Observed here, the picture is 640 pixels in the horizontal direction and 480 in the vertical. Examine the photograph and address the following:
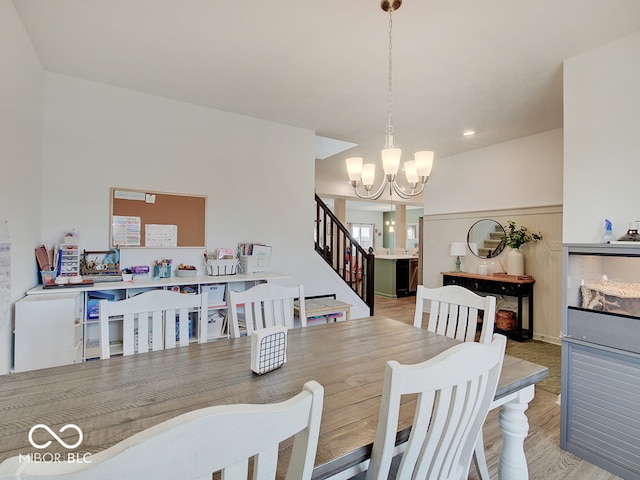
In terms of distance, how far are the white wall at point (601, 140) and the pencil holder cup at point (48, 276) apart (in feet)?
12.8

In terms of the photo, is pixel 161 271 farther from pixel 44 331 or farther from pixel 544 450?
pixel 544 450

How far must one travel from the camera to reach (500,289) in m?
4.36

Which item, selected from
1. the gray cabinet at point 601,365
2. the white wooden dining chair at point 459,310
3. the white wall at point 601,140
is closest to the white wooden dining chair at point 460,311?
the white wooden dining chair at point 459,310

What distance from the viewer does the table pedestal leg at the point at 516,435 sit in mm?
1362

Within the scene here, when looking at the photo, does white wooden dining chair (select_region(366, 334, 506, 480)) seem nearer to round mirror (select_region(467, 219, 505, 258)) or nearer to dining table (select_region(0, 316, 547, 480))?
dining table (select_region(0, 316, 547, 480))

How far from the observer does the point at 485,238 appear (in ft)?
16.0

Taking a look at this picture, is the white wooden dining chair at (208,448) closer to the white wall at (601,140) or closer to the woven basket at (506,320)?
the white wall at (601,140)

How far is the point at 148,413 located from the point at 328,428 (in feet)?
1.79

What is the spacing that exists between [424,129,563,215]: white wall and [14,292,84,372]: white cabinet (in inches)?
201

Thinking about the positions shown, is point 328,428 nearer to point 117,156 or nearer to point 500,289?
point 117,156

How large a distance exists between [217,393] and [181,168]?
275 cm

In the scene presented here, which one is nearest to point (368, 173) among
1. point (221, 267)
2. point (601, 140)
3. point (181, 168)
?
point (601, 140)

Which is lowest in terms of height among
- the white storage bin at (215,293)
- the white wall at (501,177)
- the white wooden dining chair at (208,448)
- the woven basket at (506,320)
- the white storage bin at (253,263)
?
the woven basket at (506,320)

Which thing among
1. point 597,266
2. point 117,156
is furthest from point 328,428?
point 117,156
